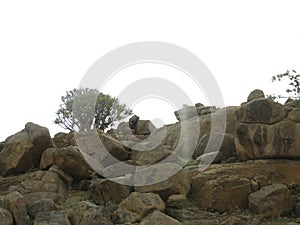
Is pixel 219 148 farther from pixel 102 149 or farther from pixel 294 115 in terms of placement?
pixel 102 149

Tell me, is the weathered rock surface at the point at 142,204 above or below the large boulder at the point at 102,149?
below

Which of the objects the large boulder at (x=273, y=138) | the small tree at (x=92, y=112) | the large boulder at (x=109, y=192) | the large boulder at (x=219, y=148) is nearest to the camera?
the large boulder at (x=109, y=192)

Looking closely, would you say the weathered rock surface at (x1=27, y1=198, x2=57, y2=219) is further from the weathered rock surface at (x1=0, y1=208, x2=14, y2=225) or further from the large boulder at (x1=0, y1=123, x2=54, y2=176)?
the large boulder at (x1=0, y1=123, x2=54, y2=176)

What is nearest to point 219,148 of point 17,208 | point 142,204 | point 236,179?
point 236,179

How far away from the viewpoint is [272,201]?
9.40m

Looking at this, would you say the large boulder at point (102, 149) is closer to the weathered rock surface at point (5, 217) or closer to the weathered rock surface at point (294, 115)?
the weathered rock surface at point (5, 217)

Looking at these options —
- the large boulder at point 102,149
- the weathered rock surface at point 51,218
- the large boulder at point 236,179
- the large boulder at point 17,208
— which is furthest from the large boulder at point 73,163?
the large boulder at point 236,179

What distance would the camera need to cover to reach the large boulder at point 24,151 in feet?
41.3

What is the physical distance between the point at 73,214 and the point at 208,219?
3.02 metres

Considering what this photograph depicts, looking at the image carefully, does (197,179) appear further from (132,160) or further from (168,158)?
(132,160)

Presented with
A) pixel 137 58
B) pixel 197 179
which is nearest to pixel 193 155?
pixel 197 179

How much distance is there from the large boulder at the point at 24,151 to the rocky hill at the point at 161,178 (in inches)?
1.2

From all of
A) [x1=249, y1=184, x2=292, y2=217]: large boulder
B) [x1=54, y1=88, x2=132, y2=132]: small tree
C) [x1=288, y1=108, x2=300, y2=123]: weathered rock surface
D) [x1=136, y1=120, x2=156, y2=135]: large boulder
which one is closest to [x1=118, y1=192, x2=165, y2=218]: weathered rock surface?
[x1=249, y1=184, x2=292, y2=217]: large boulder

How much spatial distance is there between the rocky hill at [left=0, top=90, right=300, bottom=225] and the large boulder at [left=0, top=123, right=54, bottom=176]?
3 centimetres
